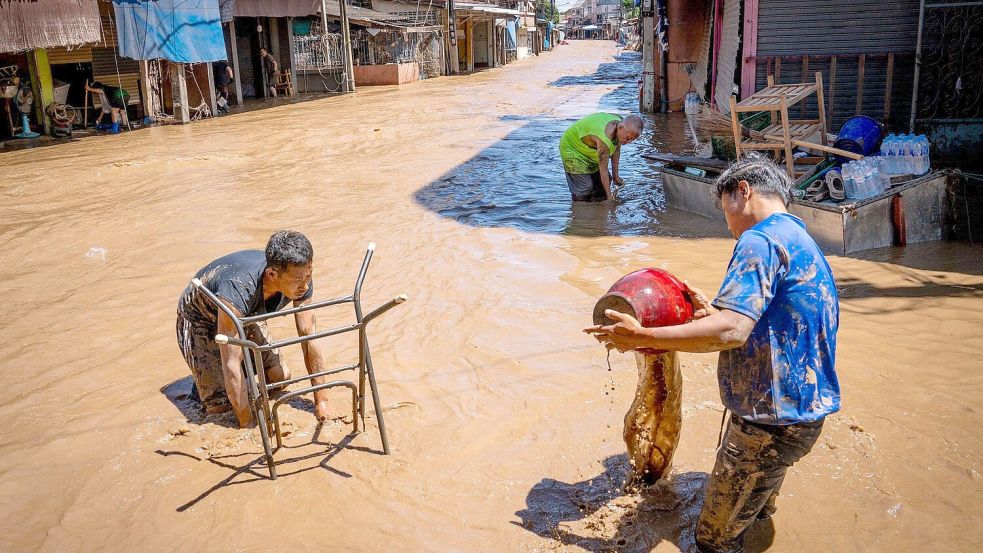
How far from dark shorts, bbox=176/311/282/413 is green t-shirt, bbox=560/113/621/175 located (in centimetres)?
516

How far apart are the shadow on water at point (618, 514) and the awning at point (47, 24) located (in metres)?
12.9

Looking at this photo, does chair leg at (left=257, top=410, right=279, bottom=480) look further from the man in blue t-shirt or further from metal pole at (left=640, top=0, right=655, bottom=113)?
metal pole at (left=640, top=0, right=655, bottom=113)

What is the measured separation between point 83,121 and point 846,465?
61.6ft

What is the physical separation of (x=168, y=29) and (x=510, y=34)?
32.6 metres

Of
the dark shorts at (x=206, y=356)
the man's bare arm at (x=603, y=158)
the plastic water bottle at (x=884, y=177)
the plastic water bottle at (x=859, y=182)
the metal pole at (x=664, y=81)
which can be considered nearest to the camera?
the dark shorts at (x=206, y=356)

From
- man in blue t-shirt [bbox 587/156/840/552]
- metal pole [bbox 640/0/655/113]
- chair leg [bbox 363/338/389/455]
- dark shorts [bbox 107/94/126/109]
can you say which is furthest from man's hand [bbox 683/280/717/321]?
dark shorts [bbox 107/94/126/109]

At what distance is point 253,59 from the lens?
24.8 meters

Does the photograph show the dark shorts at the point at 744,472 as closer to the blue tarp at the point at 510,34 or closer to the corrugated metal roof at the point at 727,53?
A: the corrugated metal roof at the point at 727,53

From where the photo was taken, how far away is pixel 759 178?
266cm

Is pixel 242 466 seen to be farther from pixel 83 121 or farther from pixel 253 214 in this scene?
pixel 83 121

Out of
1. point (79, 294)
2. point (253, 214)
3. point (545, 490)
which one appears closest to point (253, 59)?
point (253, 214)

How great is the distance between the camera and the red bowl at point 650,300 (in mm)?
2846

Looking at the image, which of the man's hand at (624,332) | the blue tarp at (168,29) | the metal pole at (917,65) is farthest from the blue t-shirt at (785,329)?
the blue tarp at (168,29)

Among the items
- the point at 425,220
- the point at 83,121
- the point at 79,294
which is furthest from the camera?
the point at 83,121
